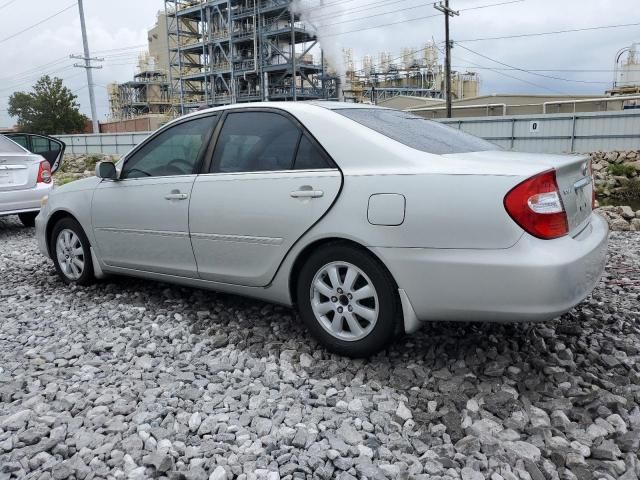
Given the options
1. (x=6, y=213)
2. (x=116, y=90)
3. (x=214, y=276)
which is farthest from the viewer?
(x=116, y=90)

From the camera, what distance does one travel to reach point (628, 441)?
2.23 meters

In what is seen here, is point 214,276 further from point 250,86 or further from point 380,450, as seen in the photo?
point 250,86

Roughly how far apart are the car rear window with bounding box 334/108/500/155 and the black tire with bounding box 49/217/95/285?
8.65ft

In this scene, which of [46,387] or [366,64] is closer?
[46,387]

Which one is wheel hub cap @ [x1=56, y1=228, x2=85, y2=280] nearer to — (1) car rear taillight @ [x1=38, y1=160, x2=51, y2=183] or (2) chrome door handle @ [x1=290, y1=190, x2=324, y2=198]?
(2) chrome door handle @ [x1=290, y1=190, x2=324, y2=198]

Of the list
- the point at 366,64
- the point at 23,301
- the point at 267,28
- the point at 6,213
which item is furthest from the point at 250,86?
the point at 23,301

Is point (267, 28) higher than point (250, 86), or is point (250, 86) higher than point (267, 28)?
point (267, 28)

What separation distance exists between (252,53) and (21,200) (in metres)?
44.5

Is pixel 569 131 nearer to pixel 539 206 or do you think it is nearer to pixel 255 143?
pixel 255 143

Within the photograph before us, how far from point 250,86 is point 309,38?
22.8 ft

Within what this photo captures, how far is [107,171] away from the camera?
4141mm

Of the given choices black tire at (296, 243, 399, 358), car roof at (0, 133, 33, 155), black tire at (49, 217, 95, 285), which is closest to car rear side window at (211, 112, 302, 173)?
black tire at (296, 243, 399, 358)

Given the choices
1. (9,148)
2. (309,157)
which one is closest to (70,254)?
(309,157)

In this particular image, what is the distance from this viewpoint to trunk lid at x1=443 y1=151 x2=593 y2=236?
101 inches
